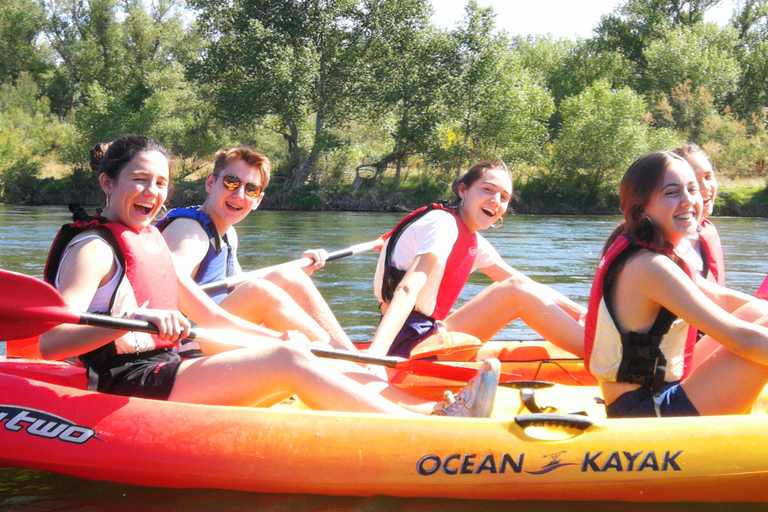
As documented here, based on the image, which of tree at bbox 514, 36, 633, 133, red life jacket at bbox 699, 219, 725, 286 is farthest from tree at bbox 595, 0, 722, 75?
red life jacket at bbox 699, 219, 725, 286

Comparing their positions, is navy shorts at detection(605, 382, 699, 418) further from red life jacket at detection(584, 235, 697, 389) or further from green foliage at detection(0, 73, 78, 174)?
green foliage at detection(0, 73, 78, 174)

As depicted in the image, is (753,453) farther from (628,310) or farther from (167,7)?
(167,7)

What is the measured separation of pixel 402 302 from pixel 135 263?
1.03 metres

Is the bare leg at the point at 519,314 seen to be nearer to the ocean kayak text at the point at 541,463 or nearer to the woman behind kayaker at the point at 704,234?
the woman behind kayaker at the point at 704,234

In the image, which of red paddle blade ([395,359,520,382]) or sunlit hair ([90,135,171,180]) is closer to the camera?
sunlit hair ([90,135,171,180])

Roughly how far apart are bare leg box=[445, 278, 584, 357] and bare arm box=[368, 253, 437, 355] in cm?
35

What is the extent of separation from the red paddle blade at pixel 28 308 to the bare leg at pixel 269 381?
435 millimetres

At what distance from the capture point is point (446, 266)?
3.25 meters

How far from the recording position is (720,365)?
2225 millimetres

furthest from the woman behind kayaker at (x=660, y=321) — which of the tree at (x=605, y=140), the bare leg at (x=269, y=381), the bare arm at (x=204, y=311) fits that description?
the tree at (x=605, y=140)

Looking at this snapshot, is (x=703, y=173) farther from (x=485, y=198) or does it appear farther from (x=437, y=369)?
(x=437, y=369)

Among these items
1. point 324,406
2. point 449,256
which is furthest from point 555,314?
point 324,406

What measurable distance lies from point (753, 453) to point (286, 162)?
2110 centimetres

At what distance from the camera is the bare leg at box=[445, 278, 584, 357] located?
10.3 ft
